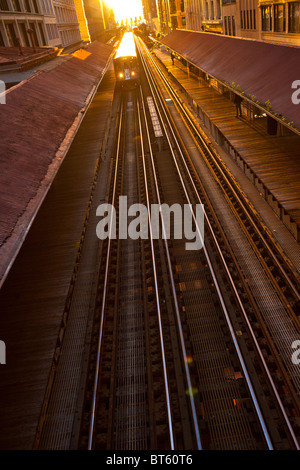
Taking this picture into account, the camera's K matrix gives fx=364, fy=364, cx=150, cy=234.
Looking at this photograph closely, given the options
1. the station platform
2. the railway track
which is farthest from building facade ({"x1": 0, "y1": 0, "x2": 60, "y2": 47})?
the railway track

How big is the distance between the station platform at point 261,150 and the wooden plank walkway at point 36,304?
798cm

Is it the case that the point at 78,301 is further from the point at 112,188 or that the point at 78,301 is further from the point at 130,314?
the point at 112,188

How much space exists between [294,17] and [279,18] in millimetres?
2288

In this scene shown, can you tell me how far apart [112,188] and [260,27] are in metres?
18.7

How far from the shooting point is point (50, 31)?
51.5 meters

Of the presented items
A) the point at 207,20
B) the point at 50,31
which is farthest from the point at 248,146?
the point at 50,31

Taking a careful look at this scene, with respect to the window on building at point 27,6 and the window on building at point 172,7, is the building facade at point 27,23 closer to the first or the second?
the window on building at point 27,6

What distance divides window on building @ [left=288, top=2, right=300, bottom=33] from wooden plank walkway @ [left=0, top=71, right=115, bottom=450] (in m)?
15.2

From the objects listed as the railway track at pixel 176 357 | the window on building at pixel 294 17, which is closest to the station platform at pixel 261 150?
the railway track at pixel 176 357

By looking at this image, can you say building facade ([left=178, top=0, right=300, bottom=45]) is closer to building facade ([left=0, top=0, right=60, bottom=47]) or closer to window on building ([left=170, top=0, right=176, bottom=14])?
building facade ([left=0, top=0, right=60, bottom=47])

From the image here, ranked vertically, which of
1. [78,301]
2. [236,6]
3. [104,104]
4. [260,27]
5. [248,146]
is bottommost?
[78,301]

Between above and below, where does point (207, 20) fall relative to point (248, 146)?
above

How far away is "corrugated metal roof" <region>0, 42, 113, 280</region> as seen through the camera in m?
9.68

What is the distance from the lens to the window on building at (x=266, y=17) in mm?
25562
